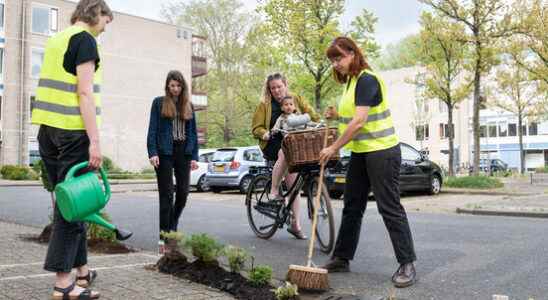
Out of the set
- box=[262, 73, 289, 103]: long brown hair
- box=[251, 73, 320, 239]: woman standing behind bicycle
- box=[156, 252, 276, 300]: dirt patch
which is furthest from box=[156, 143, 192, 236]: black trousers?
box=[262, 73, 289, 103]: long brown hair

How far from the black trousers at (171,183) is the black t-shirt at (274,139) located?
1160mm

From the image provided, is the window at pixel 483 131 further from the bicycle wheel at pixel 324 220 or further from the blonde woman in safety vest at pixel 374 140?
the blonde woman in safety vest at pixel 374 140

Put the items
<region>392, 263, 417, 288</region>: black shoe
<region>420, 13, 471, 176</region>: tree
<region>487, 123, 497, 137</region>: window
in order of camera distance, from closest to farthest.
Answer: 1. <region>392, 263, 417, 288</region>: black shoe
2. <region>420, 13, 471, 176</region>: tree
3. <region>487, 123, 497, 137</region>: window

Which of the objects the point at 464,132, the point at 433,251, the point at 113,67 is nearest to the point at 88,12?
the point at 433,251

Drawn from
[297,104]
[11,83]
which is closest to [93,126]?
[297,104]

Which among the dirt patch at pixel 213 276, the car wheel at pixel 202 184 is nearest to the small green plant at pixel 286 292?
the dirt patch at pixel 213 276

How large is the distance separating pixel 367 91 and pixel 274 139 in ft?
7.36

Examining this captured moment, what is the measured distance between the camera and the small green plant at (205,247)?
177 inches

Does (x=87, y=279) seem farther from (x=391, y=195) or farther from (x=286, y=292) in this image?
(x=391, y=195)

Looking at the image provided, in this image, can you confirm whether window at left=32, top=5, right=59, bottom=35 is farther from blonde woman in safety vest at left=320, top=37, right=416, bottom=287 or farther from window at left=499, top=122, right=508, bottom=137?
window at left=499, top=122, right=508, bottom=137

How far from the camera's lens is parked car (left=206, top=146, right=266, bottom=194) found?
60.3ft

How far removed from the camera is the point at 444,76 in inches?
889

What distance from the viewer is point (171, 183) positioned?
581 cm

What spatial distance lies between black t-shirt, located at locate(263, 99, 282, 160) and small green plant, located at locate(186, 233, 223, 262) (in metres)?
2.33
